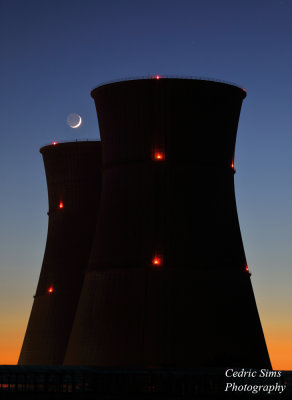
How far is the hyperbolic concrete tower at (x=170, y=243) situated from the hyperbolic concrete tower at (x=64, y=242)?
10.3 meters

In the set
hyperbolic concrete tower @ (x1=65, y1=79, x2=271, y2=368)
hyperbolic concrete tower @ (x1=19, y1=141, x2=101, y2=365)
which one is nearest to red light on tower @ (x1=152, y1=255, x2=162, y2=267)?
hyperbolic concrete tower @ (x1=65, y1=79, x2=271, y2=368)

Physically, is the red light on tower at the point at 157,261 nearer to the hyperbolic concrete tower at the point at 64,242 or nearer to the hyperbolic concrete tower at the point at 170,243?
the hyperbolic concrete tower at the point at 170,243

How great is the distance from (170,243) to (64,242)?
14024 millimetres

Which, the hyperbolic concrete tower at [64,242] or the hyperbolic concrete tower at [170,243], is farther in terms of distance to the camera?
the hyperbolic concrete tower at [64,242]

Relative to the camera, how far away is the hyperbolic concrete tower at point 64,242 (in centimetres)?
7388

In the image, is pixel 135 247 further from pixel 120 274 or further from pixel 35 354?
pixel 35 354

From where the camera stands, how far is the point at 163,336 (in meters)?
60.5

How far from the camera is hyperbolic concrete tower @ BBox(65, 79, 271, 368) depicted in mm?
60812

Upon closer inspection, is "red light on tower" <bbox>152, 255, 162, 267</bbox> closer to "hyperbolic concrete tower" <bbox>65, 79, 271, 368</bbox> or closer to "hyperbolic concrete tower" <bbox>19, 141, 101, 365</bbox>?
"hyperbolic concrete tower" <bbox>65, 79, 271, 368</bbox>

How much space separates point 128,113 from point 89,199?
520 inches

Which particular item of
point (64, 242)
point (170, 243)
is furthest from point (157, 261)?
point (64, 242)

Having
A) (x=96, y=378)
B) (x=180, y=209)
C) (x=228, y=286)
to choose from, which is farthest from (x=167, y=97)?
(x=96, y=378)

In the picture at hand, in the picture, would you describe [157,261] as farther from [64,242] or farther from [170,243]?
[64,242]

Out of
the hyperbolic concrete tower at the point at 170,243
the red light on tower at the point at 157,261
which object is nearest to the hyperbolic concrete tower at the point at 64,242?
the hyperbolic concrete tower at the point at 170,243
